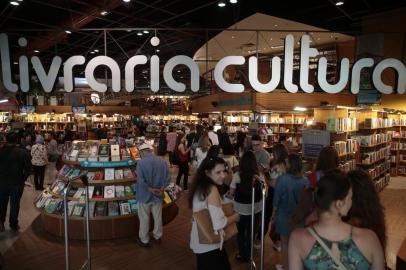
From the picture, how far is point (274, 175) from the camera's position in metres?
4.63

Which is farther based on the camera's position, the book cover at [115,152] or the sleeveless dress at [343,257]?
the book cover at [115,152]

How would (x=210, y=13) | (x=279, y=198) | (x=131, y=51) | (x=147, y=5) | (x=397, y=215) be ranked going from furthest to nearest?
(x=131, y=51) < (x=210, y=13) < (x=147, y=5) < (x=397, y=215) < (x=279, y=198)

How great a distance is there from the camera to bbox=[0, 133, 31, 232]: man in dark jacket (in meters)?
5.34

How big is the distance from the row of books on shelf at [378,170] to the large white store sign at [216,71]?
147 inches

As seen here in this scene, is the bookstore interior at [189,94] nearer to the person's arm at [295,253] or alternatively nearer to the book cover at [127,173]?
the book cover at [127,173]

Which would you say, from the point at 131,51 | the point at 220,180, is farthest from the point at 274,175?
the point at 131,51

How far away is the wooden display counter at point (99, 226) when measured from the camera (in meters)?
5.19

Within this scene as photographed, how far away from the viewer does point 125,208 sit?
5.36m

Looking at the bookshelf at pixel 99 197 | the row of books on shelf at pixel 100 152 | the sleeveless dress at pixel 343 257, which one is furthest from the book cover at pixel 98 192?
the sleeveless dress at pixel 343 257

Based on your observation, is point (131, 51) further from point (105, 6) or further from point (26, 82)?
point (26, 82)

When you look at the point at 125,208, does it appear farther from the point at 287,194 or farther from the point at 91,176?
the point at 287,194

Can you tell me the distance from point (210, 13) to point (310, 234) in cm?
1114

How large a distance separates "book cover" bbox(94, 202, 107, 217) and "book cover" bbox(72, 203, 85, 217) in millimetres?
226

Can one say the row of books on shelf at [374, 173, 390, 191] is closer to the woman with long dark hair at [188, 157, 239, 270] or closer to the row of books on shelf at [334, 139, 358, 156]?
the row of books on shelf at [334, 139, 358, 156]
